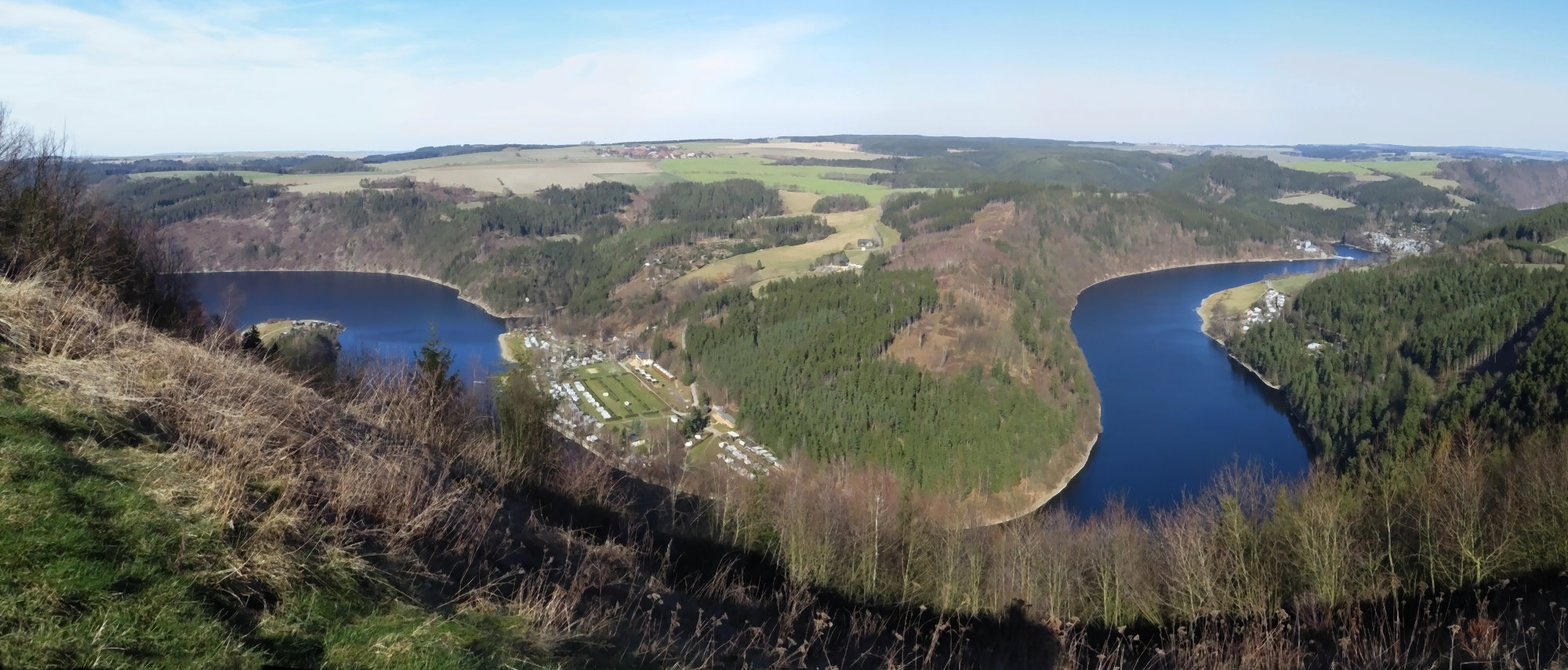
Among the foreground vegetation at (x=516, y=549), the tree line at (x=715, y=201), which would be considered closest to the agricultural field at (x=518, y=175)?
the tree line at (x=715, y=201)

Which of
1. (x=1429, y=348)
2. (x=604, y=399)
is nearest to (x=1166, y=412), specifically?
(x=1429, y=348)

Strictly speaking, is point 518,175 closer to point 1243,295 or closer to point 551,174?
point 551,174

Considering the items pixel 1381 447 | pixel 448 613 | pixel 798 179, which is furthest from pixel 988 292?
pixel 798 179

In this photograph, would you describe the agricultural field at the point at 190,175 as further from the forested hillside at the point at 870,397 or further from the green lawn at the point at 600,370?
the forested hillside at the point at 870,397

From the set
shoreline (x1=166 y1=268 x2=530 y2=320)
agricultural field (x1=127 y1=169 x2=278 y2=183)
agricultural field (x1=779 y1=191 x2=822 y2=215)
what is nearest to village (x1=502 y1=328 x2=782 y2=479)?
shoreline (x1=166 y1=268 x2=530 y2=320)

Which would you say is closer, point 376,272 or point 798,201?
point 376,272

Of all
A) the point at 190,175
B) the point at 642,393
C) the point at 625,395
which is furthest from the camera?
the point at 190,175
